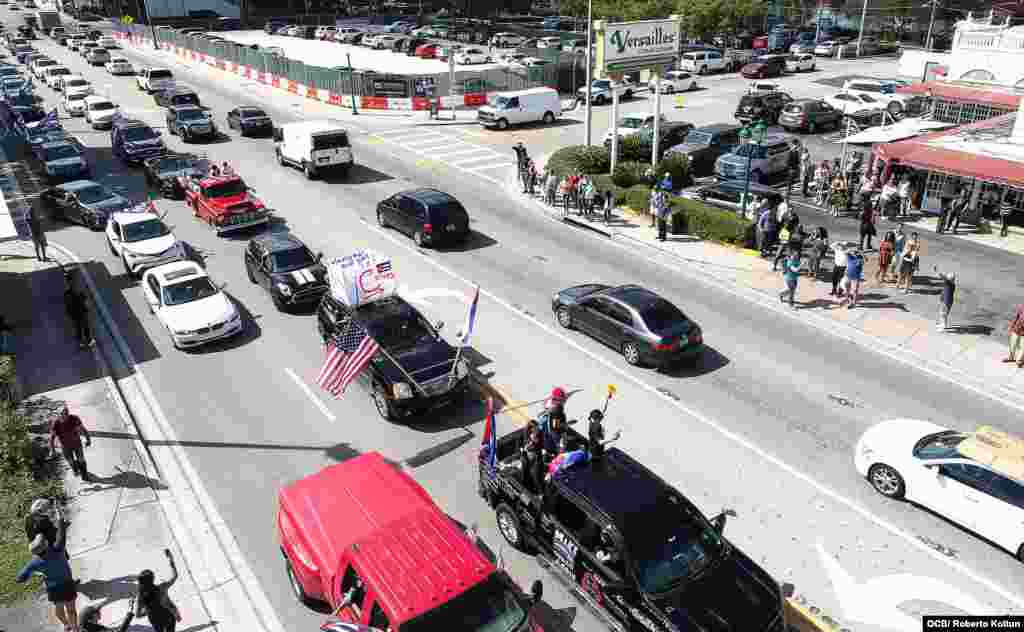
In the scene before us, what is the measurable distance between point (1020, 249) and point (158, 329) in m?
27.9

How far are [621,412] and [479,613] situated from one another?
7659mm

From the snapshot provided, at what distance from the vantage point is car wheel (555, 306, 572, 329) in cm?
1906

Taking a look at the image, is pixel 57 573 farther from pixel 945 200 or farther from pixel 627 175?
pixel 945 200

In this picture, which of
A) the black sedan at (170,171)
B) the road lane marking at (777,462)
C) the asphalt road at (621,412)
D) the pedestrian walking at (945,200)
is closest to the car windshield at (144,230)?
the asphalt road at (621,412)

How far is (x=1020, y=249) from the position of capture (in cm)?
2453

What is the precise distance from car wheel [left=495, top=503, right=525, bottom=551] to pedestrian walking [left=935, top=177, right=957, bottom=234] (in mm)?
22272

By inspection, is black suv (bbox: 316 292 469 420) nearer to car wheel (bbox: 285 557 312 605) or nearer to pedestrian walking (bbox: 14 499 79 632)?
car wheel (bbox: 285 557 312 605)

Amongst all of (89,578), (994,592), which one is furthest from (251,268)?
(994,592)

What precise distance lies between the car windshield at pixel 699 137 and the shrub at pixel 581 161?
4.71 meters

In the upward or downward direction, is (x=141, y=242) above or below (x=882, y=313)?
above

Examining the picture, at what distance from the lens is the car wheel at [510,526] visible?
37.4 ft

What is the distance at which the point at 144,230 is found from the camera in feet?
75.4

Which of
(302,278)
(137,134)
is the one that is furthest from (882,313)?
(137,134)

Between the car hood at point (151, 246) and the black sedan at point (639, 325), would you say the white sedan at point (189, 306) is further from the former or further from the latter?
the black sedan at point (639, 325)
